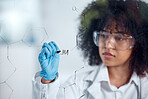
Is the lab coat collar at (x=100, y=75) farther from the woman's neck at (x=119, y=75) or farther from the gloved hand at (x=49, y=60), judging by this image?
the gloved hand at (x=49, y=60)

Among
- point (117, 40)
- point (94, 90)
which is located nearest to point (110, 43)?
point (117, 40)

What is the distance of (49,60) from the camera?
0.63 metres

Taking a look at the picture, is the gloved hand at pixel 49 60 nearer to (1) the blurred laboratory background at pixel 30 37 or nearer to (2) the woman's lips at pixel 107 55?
(1) the blurred laboratory background at pixel 30 37

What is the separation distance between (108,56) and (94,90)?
5.1 inches

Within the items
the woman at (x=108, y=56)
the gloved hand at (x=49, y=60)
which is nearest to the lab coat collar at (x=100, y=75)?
the woman at (x=108, y=56)

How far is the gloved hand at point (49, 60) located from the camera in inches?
24.6

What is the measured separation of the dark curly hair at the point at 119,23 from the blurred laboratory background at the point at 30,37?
0.03 metres

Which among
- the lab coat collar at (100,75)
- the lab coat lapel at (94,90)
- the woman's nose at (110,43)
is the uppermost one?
the woman's nose at (110,43)

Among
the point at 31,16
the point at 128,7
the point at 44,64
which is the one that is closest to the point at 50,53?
the point at 44,64

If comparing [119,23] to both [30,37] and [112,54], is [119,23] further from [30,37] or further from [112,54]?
[30,37]

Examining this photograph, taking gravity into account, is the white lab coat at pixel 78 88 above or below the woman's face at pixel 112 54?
below

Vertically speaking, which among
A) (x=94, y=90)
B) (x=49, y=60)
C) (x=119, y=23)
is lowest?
(x=94, y=90)

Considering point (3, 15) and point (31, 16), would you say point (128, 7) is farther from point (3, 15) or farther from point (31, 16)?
point (3, 15)

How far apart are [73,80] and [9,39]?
282 millimetres
